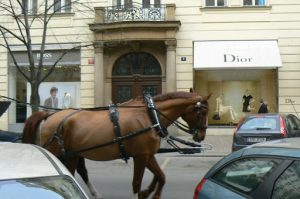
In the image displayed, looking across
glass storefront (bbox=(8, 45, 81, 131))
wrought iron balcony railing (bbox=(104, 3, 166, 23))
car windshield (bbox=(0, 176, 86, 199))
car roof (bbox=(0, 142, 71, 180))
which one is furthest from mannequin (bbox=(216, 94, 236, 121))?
car windshield (bbox=(0, 176, 86, 199))

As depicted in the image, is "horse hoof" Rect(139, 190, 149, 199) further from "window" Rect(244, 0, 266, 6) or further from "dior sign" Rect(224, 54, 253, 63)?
"window" Rect(244, 0, 266, 6)

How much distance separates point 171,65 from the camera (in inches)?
960

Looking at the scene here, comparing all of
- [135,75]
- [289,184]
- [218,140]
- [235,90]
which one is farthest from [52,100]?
[289,184]

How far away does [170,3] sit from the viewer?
24.8 meters

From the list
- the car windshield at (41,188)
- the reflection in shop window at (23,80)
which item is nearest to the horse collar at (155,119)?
→ the car windshield at (41,188)

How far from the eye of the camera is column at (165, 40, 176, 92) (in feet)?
79.7

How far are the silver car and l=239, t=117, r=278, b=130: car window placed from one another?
11.8 metres

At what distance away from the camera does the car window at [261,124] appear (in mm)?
14773

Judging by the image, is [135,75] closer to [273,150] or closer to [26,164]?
[273,150]

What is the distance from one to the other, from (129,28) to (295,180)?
20.4 meters

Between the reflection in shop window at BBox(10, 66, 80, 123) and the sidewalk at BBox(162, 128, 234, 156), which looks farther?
the reflection in shop window at BBox(10, 66, 80, 123)

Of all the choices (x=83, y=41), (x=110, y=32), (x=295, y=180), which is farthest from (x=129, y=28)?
(x=295, y=180)

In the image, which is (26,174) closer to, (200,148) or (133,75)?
(200,148)

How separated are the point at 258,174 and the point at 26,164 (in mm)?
2005
